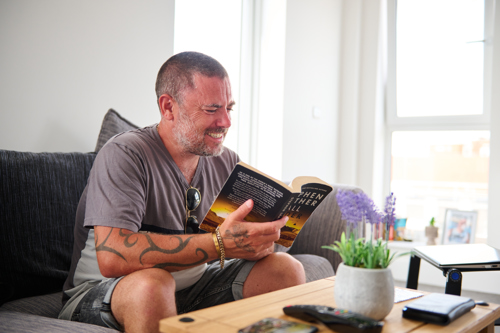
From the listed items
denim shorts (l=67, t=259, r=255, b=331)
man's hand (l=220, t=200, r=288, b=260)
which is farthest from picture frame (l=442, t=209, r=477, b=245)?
man's hand (l=220, t=200, r=288, b=260)

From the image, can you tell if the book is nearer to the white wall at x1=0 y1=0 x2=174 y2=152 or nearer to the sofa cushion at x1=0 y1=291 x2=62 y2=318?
the sofa cushion at x1=0 y1=291 x2=62 y2=318

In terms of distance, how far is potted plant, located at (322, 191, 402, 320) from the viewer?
2.87 feet

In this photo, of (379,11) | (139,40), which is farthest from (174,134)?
(379,11)

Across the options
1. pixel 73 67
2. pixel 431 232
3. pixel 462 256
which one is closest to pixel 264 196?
pixel 462 256

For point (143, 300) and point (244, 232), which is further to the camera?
point (244, 232)

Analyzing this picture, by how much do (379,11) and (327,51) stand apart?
0.57 meters

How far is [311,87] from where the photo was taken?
331 centimetres

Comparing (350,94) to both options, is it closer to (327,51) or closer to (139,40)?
(327,51)

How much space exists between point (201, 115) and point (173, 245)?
0.45m

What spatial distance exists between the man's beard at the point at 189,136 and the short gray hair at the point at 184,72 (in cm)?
7

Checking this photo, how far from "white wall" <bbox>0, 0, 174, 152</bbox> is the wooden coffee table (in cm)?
113

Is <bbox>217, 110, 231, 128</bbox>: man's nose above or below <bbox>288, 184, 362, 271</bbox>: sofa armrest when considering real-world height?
above

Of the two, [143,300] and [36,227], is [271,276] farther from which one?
[36,227]

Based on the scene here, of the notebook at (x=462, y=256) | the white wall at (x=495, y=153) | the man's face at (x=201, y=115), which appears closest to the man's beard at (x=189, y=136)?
the man's face at (x=201, y=115)
